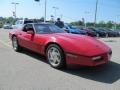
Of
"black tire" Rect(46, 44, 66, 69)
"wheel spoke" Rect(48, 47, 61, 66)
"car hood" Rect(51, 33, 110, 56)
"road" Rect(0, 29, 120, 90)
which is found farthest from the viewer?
"wheel spoke" Rect(48, 47, 61, 66)

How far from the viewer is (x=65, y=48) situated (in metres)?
5.64

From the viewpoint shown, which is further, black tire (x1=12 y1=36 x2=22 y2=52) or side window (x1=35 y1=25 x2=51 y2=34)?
black tire (x1=12 y1=36 x2=22 y2=52)

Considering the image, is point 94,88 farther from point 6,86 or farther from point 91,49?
point 6,86

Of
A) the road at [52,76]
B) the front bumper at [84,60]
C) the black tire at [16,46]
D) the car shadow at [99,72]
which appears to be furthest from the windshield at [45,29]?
the front bumper at [84,60]

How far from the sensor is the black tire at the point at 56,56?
5.77 metres

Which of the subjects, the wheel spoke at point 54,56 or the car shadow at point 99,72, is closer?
the car shadow at point 99,72

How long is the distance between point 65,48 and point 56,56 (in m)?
0.47

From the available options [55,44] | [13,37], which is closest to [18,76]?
[55,44]

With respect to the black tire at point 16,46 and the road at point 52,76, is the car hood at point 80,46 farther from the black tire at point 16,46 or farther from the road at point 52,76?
the black tire at point 16,46

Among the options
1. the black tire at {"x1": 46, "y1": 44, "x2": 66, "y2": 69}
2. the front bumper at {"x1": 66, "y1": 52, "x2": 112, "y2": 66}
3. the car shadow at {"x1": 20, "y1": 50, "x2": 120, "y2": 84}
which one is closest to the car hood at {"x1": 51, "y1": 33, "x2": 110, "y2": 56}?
the front bumper at {"x1": 66, "y1": 52, "x2": 112, "y2": 66}

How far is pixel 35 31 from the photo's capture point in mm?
7121

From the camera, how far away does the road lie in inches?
178

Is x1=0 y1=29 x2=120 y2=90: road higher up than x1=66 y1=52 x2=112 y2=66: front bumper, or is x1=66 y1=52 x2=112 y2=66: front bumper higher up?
x1=66 y1=52 x2=112 y2=66: front bumper

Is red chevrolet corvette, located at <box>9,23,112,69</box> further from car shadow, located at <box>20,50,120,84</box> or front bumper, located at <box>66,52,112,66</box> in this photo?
car shadow, located at <box>20,50,120,84</box>
